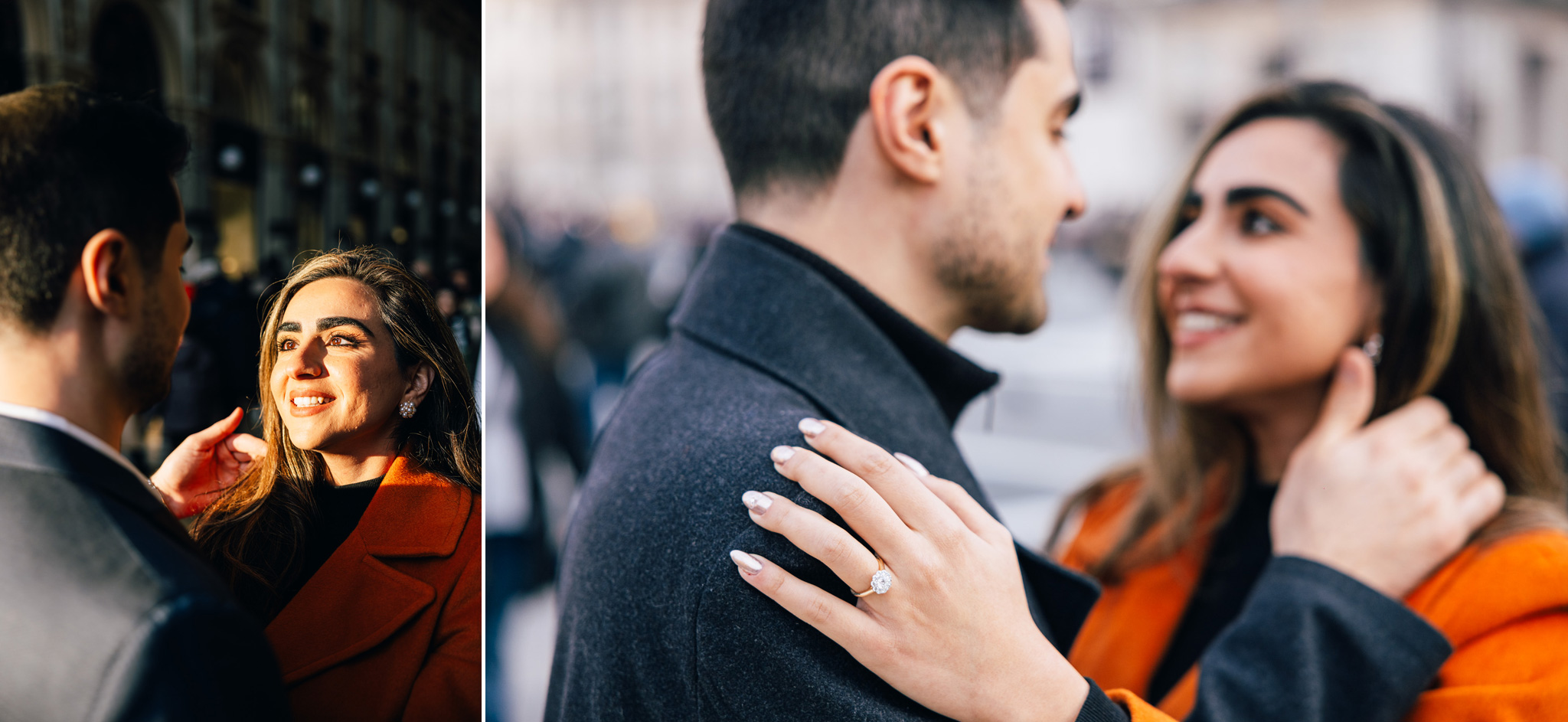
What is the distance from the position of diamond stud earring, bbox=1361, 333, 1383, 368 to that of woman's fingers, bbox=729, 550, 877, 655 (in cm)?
145

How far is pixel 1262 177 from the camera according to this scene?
1886mm

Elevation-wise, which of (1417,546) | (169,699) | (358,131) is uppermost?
(358,131)

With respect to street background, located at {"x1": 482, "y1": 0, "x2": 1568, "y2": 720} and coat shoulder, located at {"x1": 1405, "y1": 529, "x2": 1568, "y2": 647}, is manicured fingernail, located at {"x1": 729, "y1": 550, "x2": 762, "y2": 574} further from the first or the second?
coat shoulder, located at {"x1": 1405, "y1": 529, "x2": 1568, "y2": 647}

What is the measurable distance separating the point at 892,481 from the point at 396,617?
18.7 inches

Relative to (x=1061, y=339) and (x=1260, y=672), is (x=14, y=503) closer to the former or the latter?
(x=1260, y=672)

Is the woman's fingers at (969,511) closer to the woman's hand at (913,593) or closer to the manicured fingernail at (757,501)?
the woman's hand at (913,593)

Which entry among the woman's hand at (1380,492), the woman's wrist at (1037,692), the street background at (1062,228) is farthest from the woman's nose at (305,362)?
the woman's hand at (1380,492)

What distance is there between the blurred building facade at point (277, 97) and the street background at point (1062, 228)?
0.12 meters

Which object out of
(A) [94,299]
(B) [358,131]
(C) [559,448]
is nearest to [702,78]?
(B) [358,131]

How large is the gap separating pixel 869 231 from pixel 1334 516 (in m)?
0.91

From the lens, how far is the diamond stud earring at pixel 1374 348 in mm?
1866

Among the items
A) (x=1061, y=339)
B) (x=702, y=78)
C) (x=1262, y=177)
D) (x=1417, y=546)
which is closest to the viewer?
(x=702, y=78)

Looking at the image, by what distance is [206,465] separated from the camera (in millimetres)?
667

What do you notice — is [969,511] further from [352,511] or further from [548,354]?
[548,354]
